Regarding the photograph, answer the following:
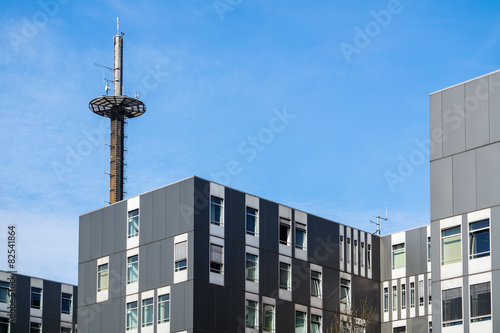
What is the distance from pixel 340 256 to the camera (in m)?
92.1

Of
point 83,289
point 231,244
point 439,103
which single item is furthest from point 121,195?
point 439,103

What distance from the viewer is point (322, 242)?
3563 inches

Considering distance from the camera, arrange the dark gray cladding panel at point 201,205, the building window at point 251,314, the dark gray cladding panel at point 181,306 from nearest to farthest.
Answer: the dark gray cladding panel at point 181,306
the dark gray cladding panel at point 201,205
the building window at point 251,314

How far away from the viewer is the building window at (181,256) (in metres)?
79.0

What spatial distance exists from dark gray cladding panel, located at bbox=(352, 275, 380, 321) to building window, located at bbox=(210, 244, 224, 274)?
17.9 meters

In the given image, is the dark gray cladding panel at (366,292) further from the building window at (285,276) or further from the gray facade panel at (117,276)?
the gray facade panel at (117,276)

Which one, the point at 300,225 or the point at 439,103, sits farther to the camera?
the point at 300,225

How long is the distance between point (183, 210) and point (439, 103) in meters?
26.1

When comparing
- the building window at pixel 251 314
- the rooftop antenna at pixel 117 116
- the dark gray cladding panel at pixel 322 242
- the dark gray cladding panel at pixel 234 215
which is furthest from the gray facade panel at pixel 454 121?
the rooftop antenna at pixel 117 116

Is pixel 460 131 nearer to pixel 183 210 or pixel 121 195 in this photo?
pixel 183 210

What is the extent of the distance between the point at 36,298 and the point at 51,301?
1.97 m

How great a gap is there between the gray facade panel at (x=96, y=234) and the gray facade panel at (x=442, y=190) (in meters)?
36.5

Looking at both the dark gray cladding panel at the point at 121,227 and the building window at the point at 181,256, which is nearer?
the building window at the point at 181,256

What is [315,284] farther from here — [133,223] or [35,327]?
[35,327]
